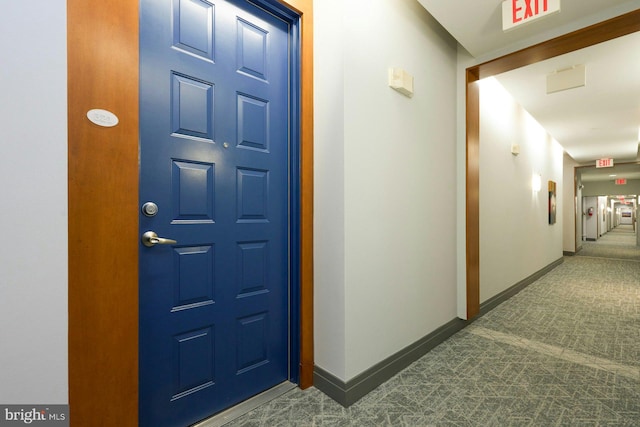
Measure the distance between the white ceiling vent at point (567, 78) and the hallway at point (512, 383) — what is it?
2.64 metres

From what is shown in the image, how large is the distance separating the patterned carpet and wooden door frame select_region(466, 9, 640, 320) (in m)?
0.55

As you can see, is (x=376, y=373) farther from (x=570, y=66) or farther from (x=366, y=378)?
(x=570, y=66)

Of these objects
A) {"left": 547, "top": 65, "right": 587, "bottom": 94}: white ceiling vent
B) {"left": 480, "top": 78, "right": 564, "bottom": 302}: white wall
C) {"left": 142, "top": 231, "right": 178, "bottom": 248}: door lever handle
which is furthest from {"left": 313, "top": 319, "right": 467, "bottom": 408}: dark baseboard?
{"left": 547, "top": 65, "right": 587, "bottom": 94}: white ceiling vent

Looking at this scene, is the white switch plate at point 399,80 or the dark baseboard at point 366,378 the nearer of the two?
the dark baseboard at point 366,378

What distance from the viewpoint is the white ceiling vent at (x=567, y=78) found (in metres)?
3.13

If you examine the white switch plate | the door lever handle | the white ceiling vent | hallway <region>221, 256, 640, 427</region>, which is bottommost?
hallway <region>221, 256, 640, 427</region>

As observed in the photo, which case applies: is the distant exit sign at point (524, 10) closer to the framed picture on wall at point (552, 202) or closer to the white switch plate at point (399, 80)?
the white switch plate at point (399, 80)

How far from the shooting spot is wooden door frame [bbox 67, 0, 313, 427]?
1.12m

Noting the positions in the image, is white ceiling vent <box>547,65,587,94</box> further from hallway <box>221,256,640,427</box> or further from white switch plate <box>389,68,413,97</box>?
hallway <box>221,256,640,427</box>

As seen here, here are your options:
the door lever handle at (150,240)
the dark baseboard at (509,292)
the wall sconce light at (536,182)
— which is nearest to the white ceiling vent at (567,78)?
the wall sconce light at (536,182)

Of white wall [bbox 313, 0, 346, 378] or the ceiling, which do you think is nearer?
white wall [bbox 313, 0, 346, 378]

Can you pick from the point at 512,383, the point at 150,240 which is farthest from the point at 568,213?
the point at 150,240

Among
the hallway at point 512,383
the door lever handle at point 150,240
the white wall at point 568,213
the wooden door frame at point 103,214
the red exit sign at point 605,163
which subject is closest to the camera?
the wooden door frame at point 103,214

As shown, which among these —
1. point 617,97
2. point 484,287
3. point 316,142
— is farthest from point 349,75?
point 617,97
